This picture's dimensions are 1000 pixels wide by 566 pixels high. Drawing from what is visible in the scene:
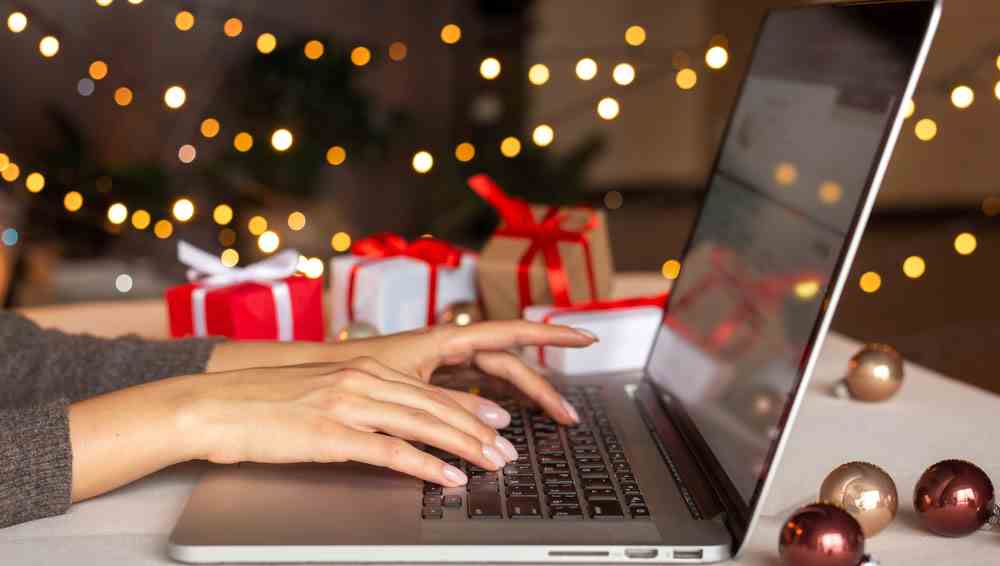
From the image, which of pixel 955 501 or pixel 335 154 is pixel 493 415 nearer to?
pixel 955 501

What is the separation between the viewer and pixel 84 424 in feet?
2.22

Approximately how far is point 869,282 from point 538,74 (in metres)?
1.22

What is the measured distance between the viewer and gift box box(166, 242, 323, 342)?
1043 millimetres

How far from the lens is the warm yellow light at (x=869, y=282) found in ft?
9.85

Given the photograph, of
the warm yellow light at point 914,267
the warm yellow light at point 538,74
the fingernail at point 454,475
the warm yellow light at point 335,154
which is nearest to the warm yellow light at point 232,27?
the warm yellow light at point 335,154

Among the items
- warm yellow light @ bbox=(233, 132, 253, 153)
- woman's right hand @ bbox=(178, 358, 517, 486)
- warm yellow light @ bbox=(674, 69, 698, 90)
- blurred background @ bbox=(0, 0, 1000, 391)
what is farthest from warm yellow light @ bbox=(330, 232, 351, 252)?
woman's right hand @ bbox=(178, 358, 517, 486)

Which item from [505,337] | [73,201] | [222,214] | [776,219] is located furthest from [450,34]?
[776,219]

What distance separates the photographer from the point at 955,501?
62 cm

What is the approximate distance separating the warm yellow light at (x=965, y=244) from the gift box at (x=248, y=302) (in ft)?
10.2

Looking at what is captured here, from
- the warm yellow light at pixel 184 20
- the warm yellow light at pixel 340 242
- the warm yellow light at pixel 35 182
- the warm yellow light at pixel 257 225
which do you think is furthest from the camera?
the warm yellow light at pixel 340 242

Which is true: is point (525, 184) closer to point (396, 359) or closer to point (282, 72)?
point (282, 72)

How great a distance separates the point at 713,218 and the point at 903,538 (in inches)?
15.4

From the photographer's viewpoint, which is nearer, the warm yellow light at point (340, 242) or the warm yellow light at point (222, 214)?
the warm yellow light at point (222, 214)

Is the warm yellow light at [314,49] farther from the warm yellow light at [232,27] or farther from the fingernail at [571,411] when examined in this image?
the fingernail at [571,411]
